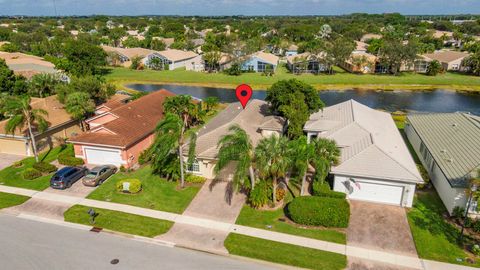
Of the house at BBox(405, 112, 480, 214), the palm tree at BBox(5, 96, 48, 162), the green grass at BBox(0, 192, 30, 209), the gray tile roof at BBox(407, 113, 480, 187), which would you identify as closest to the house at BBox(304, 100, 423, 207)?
the house at BBox(405, 112, 480, 214)

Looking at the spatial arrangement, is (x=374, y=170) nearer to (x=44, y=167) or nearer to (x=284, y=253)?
(x=284, y=253)

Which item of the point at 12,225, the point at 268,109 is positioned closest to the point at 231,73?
the point at 268,109

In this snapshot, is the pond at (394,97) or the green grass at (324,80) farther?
the green grass at (324,80)

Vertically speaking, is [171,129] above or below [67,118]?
above

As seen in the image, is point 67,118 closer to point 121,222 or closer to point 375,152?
point 121,222

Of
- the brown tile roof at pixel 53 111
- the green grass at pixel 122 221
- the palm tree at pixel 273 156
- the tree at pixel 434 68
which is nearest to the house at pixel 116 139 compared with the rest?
the brown tile roof at pixel 53 111

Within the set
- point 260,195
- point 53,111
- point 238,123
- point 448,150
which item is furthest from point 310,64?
point 260,195

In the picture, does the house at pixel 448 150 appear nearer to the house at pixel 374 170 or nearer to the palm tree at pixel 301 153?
the house at pixel 374 170
